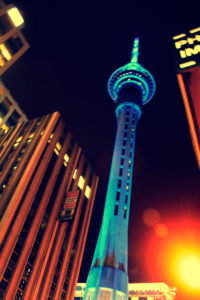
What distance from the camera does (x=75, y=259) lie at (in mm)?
50812

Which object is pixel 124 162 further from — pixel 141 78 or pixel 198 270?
pixel 198 270

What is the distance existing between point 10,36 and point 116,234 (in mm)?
43203

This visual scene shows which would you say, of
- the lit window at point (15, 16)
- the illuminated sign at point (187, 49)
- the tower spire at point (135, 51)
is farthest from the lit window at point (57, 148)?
the tower spire at point (135, 51)

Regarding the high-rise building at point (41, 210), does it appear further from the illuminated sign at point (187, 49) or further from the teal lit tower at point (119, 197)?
the illuminated sign at point (187, 49)

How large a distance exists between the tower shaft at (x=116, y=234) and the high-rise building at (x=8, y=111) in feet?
90.0

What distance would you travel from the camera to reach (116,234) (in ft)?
173

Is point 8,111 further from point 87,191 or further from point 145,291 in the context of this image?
point 145,291

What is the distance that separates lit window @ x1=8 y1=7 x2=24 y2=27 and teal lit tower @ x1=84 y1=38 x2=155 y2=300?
3702 cm

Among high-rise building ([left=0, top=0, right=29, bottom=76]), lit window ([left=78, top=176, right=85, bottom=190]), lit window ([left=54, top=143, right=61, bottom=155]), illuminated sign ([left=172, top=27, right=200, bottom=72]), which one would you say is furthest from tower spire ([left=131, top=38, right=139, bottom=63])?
illuminated sign ([left=172, top=27, right=200, bottom=72])

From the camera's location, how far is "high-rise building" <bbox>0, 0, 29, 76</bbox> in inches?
1645

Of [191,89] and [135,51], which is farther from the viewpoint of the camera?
[135,51]

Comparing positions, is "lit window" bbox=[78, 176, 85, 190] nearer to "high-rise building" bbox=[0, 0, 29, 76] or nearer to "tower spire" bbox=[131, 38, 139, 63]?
"high-rise building" bbox=[0, 0, 29, 76]

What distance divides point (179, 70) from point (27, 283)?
40448 millimetres

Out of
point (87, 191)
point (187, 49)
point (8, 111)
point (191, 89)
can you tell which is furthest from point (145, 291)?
point (191, 89)
